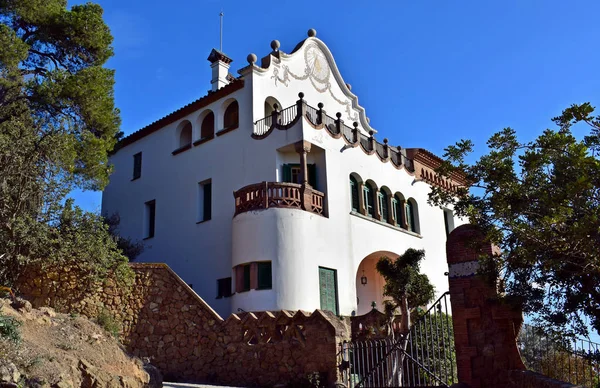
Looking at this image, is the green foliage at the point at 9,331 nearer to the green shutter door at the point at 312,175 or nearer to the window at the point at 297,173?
the window at the point at 297,173

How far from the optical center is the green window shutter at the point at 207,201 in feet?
85.7

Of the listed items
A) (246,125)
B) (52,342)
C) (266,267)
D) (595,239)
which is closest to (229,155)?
(246,125)

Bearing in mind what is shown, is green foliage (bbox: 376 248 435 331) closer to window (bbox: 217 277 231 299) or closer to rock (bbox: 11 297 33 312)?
window (bbox: 217 277 231 299)

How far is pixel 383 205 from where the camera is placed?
27.5m

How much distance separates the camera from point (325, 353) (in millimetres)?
17578

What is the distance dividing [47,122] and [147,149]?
381 inches

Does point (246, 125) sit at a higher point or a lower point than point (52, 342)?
higher

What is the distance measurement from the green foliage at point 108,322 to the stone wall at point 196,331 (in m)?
0.24

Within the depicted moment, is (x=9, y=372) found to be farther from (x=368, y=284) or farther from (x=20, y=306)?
(x=368, y=284)

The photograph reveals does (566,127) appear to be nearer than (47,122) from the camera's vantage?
Yes

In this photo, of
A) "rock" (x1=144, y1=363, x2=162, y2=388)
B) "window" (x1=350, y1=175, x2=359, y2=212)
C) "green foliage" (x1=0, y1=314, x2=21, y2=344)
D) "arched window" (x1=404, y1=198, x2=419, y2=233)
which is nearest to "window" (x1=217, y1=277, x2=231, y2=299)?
"window" (x1=350, y1=175, x2=359, y2=212)

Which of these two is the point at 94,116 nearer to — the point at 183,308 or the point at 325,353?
the point at 183,308

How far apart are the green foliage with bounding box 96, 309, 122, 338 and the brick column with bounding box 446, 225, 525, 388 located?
32.5 feet

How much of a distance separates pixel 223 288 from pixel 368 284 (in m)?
6.58
